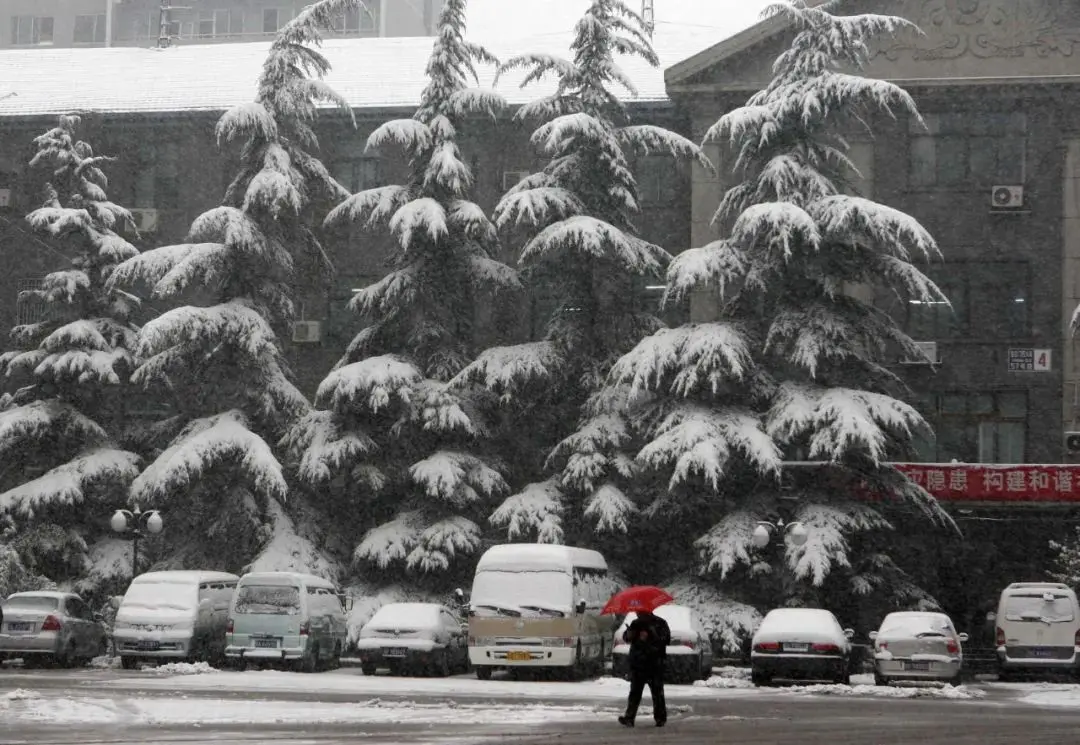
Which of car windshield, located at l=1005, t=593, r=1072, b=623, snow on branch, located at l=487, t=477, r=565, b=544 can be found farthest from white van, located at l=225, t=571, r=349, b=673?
car windshield, located at l=1005, t=593, r=1072, b=623

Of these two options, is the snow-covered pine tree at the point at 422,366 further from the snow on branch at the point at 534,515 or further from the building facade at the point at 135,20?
the building facade at the point at 135,20

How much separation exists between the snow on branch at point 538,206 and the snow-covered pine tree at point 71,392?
9.21m

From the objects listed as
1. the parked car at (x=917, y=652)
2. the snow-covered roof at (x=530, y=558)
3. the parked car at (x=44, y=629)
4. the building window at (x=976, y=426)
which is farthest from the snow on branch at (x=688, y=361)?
the parked car at (x=44, y=629)

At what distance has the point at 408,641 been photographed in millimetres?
29578

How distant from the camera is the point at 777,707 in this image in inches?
886

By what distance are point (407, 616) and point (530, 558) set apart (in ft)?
8.52

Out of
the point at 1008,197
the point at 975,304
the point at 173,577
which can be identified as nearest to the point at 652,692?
the point at 173,577

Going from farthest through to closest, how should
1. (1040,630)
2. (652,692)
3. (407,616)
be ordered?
1. (1040,630)
2. (407,616)
3. (652,692)

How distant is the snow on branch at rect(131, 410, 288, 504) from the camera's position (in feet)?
112

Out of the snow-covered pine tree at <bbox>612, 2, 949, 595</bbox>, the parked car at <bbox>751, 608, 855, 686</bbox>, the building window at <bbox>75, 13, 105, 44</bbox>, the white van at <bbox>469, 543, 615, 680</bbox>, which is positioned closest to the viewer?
the parked car at <bbox>751, 608, 855, 686</bbox>

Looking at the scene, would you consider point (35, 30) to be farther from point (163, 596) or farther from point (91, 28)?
point (163, 596)

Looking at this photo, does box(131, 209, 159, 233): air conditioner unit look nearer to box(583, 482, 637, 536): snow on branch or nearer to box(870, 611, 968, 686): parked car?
box(583, 482, 637, 536): snow on branch

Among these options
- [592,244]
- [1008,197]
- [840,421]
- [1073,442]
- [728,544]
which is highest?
[1008,197]

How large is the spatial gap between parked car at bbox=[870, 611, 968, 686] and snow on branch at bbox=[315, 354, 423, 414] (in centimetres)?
1189
